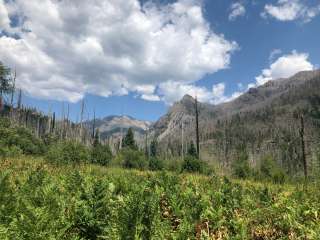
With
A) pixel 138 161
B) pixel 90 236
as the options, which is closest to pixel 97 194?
pixel 90 236

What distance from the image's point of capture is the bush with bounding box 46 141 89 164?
24.1 m

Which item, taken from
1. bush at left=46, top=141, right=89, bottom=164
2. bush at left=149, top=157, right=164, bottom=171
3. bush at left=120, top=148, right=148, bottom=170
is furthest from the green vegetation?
bush at left=120, top=148, right=148, bottom=170

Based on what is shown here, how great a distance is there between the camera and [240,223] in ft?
21.8

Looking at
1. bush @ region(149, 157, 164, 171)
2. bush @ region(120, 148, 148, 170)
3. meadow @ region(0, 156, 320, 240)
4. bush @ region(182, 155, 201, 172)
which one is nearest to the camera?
meadow @ region(0, 156, 320, 240)

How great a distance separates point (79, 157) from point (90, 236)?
2036cm

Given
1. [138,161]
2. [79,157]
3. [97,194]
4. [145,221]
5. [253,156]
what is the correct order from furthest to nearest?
[253,156] < [138,161] < [79,157] < [97,194] < [145,221]

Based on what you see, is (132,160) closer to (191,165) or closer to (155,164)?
(155,164)

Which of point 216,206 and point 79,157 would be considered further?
point 79,157

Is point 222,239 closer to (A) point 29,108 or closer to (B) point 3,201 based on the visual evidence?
(B) point 3,201

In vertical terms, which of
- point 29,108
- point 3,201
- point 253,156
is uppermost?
point 29,108

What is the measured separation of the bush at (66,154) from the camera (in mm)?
24058

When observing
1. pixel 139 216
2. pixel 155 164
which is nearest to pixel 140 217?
pixel 139 216

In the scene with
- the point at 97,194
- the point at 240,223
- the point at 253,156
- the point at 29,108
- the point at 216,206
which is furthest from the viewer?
the point at 253,156

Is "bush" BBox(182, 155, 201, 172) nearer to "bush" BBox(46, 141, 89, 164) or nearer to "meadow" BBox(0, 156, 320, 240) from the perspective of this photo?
"bush" BBox(46, 141, 89, 164)
